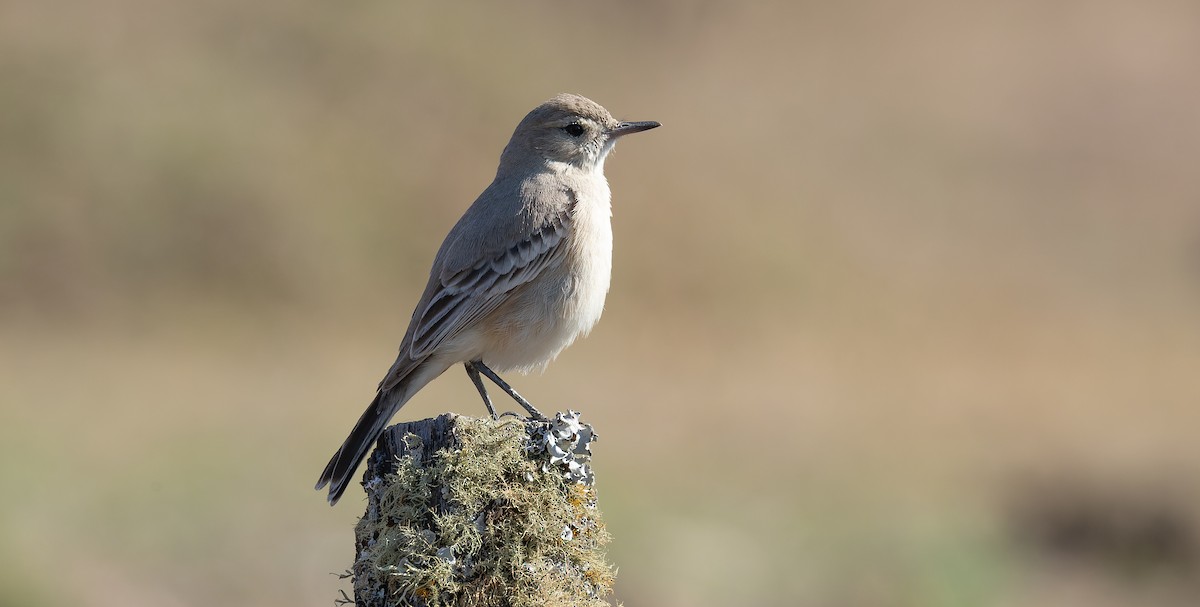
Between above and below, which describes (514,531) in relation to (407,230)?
below

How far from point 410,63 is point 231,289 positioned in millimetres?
5813

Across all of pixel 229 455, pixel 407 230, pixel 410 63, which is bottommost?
pixel 229 455

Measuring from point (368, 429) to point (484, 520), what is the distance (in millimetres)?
1706

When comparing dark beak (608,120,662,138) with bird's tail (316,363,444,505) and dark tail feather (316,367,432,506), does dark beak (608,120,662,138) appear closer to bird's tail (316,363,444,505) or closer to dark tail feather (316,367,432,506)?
bird's tail (316,363,444,505)

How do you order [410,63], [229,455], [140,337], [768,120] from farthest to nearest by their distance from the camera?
[768,120]
[410,63]
[140,337]
[229,455]

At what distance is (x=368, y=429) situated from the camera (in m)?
6.18

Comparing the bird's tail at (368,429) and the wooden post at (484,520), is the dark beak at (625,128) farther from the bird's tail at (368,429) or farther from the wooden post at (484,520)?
the wooden post at (484,520)

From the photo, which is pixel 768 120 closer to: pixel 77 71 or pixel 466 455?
pixel 77 71

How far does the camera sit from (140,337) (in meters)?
17.6

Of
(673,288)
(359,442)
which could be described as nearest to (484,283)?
(359,442)

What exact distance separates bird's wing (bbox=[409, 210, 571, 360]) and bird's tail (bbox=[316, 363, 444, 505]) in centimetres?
18

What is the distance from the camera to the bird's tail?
19.6 ft

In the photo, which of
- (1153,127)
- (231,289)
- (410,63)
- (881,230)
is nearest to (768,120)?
(881,230)

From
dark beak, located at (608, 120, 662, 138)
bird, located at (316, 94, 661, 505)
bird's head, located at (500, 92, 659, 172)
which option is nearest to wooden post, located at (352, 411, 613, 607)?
bird, located at (316, 94, 661, 505)
